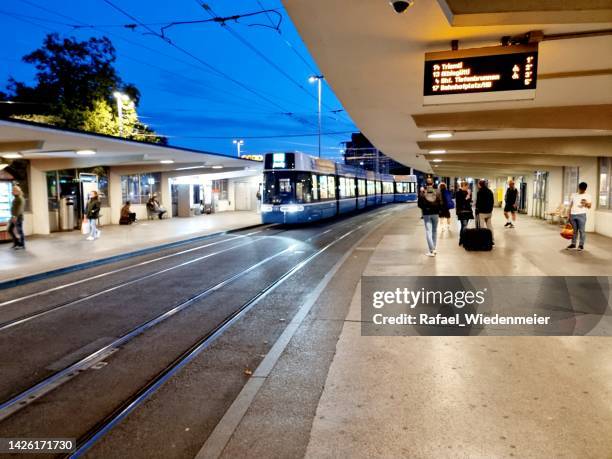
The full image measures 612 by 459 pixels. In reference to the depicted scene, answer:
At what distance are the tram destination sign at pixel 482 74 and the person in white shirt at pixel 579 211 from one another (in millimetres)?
6872

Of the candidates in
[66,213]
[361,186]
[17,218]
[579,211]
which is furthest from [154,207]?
[579,211]

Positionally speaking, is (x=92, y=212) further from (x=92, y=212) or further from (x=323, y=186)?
(x=323, y=186)

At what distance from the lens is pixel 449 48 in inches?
253

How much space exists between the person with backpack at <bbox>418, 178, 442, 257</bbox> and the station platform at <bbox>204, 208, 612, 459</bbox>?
214 inches

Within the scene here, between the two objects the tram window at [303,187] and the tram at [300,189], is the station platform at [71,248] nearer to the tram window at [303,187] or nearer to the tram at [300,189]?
the tram at [300,189]

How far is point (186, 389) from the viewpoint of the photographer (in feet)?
14.5

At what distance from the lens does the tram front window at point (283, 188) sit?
67.8 feet

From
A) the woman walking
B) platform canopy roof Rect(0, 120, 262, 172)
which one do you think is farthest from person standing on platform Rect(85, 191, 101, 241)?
platform canopy roof Rect(0, 120, 262, 172)

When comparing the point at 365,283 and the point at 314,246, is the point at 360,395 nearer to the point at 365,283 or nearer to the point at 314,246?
the point at 365,283

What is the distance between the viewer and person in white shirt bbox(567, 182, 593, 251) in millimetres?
11672

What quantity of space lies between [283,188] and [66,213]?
370 inches

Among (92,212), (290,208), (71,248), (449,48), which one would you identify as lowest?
(71,248)

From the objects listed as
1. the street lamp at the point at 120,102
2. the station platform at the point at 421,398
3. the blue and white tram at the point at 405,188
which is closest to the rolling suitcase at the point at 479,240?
the station platform at the point at 421,398

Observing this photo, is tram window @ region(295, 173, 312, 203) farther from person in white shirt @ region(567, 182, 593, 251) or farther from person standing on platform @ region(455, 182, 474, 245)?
person in white shirt @ region(567, 182, 593, 251)
